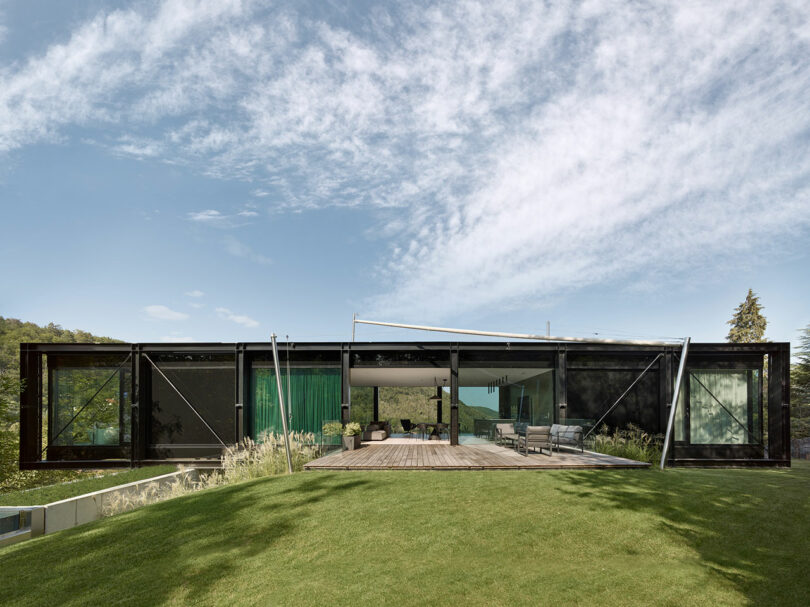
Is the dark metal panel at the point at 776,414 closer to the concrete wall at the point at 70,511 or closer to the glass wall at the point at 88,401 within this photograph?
the concrete wall at the point at 70,511

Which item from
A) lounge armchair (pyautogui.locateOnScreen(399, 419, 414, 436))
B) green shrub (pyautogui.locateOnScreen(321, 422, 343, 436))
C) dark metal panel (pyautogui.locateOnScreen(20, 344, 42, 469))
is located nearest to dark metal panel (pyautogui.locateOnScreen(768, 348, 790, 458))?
lounge armchair (pyautogui.locateOnScreen(399, 419, 414, 436))

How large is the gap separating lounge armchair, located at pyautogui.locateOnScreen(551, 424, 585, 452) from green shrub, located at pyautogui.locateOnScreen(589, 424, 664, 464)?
0.62m

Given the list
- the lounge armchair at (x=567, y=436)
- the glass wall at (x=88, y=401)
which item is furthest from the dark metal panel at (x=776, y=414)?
the glass wall at (x=88, y=401)

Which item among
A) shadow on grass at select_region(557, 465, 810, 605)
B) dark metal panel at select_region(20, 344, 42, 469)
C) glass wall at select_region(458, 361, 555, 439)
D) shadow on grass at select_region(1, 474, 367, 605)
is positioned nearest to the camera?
shadow on grass at select_region(1, 474, 367, 605)

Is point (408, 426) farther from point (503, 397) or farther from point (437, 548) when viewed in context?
point (437, 548)

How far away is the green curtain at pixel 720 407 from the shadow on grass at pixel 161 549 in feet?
32.1

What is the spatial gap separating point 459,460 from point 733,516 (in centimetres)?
463

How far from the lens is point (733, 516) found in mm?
6312

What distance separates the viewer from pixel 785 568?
4871mm

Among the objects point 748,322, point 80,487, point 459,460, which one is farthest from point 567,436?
point 748,322

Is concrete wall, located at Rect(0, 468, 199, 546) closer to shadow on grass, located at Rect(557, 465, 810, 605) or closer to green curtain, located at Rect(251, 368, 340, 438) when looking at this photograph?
green curtain, located at Rect(251, 368, 340, 438)

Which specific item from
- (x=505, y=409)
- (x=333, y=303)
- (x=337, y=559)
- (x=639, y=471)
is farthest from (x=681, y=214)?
(x=337, y=559)

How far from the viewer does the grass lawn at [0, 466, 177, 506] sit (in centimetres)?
1184

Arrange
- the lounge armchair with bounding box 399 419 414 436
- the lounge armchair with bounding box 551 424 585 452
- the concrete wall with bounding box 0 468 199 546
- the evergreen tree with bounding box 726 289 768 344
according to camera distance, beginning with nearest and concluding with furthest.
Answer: the concrete wall with bounding box 0 468 199 546, the lounge armchair with bounding box 551 424 585 452, the lounge armchair with bounding box 399 419 414 436, the evergreen tree with bounding box 726 289 768 344
